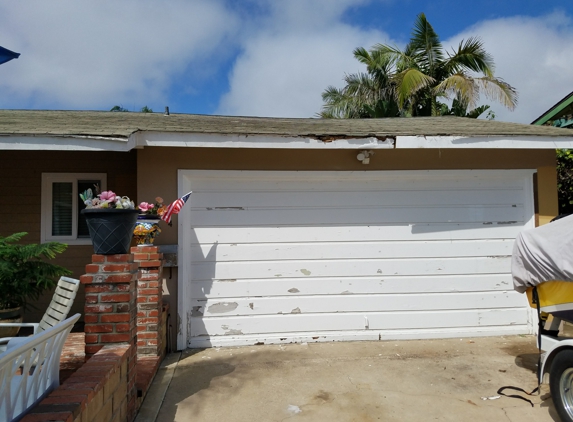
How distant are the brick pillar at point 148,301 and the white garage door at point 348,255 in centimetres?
74

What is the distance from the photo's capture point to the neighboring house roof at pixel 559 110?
9022 mm

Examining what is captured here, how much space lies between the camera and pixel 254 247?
5324 millimetres

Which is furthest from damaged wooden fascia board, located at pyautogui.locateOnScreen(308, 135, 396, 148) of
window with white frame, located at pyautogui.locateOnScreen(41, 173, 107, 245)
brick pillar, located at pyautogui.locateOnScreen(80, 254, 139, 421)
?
window with white frame, located at pyautogui.locateOnScreen(41, 173, 107, 245)

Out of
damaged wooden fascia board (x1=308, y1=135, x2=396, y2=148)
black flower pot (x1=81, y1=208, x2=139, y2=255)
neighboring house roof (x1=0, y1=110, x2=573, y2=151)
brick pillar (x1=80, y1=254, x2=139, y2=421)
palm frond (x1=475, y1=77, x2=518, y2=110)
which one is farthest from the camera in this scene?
palm frond (x1=475, y1=77, x2=518, y2=110)

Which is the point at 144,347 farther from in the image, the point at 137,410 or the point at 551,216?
the point at 551,216

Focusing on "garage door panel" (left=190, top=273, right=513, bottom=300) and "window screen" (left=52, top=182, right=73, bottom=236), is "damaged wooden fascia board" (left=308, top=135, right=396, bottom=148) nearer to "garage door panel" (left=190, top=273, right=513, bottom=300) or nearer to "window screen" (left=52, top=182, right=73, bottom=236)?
"garage door panel" (left=190, top=273, right=513, bottom=300)

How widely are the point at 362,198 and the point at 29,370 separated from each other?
4254mm

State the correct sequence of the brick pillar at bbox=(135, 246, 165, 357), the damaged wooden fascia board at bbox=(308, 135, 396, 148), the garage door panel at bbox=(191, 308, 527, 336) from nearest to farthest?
Result: 1. the brick pillar at bbox=(135, 246, 165, 357)
2. the damaged wooden fascia board at bbox=(308, 135, 396, 148)
3. the garage door panel at bbox=(191, 308, 527, 336)

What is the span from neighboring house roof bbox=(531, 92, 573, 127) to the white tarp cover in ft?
22.6

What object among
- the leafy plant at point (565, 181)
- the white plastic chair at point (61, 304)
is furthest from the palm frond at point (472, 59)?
the white plastic chair at point (61, 304)

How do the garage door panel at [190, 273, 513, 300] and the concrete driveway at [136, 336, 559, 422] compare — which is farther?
the garage door panel at [190, 273, 513, 300]

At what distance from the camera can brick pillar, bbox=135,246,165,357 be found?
4191 mm

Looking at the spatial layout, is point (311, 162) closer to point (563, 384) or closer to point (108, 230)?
point (108, 230)

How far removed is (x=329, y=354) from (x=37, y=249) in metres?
3.57
